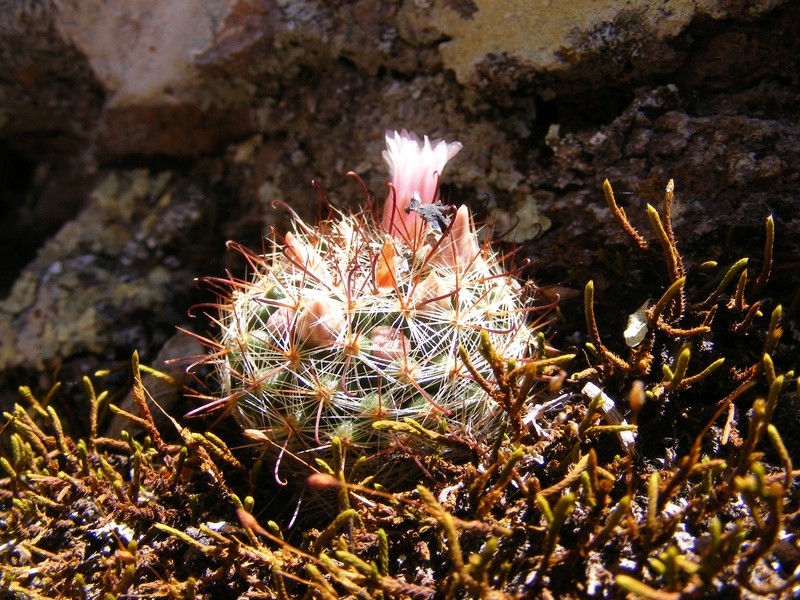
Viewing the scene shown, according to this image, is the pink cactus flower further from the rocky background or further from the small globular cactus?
the rocky background

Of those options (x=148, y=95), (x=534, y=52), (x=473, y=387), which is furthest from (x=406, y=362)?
(x=148, y=95)

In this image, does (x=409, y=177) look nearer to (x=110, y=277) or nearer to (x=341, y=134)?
(x=341, y=134)

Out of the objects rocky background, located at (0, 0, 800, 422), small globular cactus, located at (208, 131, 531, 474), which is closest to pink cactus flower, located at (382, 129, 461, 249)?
small globular cactus, located at (208, 131, 531, 474)

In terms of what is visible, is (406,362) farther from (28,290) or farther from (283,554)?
(28,290)

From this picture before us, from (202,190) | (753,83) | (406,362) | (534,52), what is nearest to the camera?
(406,362)

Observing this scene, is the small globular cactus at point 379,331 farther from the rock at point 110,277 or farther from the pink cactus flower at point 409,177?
the rock at point 110,277
